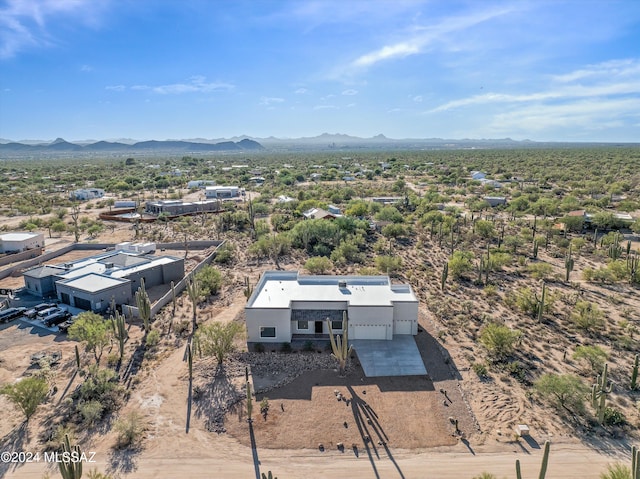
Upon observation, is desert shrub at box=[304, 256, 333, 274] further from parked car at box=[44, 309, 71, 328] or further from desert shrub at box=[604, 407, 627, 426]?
desert shrub at box=[604, 407, 627, 426]

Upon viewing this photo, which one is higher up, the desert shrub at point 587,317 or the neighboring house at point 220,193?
the neighboring house at point 220,193

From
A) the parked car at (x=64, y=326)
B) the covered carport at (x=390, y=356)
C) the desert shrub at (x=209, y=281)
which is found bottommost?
the covered carport at (x=390, y=356)

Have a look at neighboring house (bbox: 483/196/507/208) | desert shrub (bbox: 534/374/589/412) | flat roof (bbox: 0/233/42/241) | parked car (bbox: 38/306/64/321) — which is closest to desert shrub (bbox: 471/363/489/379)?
desert shrub (bbox: 534/374/589/412)

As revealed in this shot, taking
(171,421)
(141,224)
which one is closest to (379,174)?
(141,224)

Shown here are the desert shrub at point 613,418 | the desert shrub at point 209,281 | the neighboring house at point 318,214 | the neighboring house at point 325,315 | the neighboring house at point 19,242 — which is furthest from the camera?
the neighboring house at point 318,214

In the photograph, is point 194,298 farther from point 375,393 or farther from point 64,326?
point 375,393

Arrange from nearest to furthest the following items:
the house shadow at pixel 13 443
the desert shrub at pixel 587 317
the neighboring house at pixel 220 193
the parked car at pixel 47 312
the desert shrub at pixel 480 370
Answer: the house shadow at pixel 13 443 < the desert shrub at pixel 480 370 < the desert shrub at pixel 587 317 < the parked car at pixel 47 312 < the neighboring house at pixel 220 193

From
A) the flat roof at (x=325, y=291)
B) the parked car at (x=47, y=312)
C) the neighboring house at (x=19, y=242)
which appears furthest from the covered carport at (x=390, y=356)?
the neighboring house at (x=19, y=242)

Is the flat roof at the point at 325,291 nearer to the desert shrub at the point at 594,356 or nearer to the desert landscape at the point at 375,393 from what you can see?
the desert landscape at the point at 375,393
